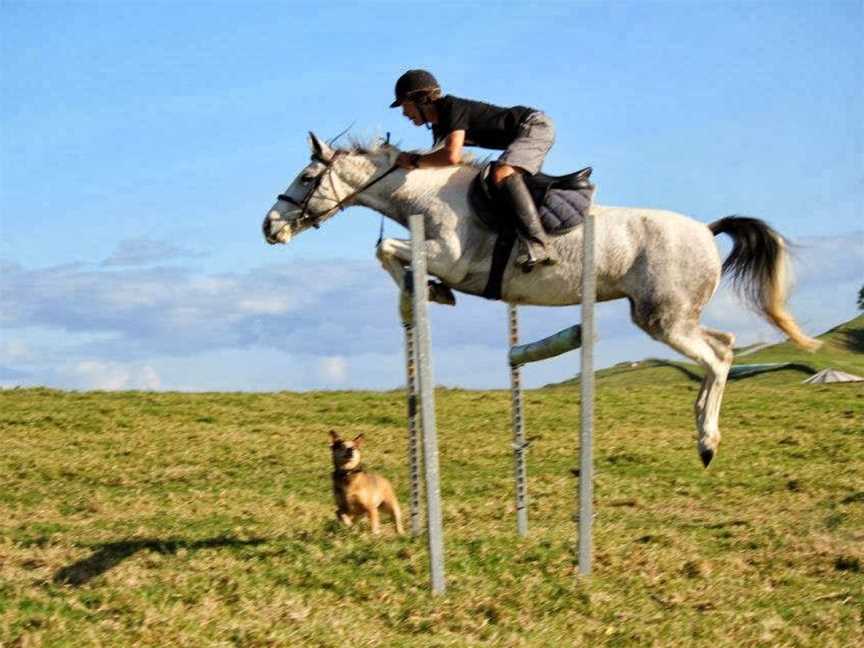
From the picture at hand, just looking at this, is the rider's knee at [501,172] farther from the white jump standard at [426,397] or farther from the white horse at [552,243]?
the white jump standard at [426,397]

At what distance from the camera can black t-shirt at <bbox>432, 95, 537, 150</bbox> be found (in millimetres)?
9875

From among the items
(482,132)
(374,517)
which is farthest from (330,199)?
(374,517)

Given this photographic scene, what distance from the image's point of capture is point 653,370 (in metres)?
31.5

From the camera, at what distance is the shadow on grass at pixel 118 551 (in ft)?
30.7

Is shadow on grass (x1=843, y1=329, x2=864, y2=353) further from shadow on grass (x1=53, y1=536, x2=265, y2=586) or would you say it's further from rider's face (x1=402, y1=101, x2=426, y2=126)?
shadow on grass (x1=53, y1=536, x2=265, y2=586)

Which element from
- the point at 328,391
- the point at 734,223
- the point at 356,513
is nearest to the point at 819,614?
the point at 734,223

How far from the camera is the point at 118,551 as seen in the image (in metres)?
10.3

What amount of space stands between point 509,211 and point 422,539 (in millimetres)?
2680

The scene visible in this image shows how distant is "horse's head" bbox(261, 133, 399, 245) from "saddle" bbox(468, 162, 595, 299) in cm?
100

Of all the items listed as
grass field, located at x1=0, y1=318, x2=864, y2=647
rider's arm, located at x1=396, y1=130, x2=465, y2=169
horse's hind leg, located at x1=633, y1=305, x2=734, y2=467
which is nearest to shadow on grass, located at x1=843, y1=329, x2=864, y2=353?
grass field, located at x1=0, y1=318, x2=864, y2=647

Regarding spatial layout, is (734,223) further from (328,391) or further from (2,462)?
(328,391)

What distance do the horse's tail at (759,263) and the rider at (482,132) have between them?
6.39 ft

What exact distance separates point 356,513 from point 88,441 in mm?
9255

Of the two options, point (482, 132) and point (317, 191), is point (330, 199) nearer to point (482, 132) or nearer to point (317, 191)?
point (317, 191)
